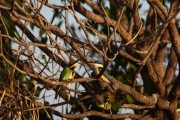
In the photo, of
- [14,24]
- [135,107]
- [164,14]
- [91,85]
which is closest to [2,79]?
[14,24]

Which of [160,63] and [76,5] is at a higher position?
[76,5]

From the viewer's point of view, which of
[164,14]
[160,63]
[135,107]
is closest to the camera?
[164,14]

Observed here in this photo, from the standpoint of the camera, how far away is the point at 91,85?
16.1 ft

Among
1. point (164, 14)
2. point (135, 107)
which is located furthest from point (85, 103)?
point (164, 14)

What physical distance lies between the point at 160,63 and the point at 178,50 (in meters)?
0.83

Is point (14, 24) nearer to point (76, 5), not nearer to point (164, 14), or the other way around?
point (76, 5)

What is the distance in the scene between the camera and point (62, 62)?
457 cm

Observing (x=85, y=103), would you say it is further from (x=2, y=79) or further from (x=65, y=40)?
(x=65, y=40)

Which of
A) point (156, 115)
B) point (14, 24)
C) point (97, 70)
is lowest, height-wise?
point (156, 115)

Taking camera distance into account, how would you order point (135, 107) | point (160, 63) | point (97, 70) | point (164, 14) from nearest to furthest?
point (97, 70)
point (164, 14)
point (135, 107)
point (160, 63)

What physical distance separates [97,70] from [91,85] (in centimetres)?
92

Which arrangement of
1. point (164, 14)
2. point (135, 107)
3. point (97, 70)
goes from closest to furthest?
point (97, 70) → point (164, 14) → point (135, 107)

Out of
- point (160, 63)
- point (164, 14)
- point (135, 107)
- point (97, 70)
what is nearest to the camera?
point (97, 70)

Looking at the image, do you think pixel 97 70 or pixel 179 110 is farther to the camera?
pixel 179 110
